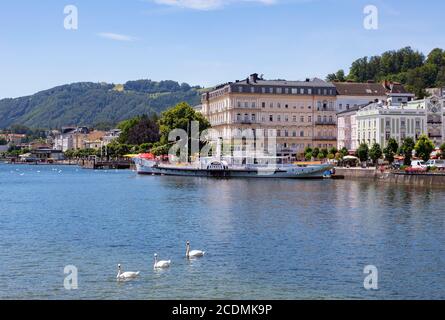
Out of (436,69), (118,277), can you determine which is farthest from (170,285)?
(436,69)

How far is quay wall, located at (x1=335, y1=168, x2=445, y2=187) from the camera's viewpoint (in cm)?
7747

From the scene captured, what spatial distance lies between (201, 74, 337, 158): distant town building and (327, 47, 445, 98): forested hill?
3303cm

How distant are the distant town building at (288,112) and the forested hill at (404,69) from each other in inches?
1300

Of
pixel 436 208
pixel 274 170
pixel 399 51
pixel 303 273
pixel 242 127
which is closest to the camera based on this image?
pixel 303 273

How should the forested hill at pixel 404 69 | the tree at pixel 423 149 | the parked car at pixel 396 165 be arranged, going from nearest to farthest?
the tree at pixel 423 149, the parked car at pixel 396 165, the forested hill at pixel 404 69

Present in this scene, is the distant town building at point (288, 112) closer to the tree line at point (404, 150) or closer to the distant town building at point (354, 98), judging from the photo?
the distant town building at point (354, 98)

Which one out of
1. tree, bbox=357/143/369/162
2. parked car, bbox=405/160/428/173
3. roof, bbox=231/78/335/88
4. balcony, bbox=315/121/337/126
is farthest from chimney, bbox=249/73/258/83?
parked car, bbox=405/160/428/173

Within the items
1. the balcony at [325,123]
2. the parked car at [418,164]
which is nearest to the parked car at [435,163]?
the parked car at [418,164]

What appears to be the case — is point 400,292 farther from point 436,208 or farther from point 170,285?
point 436,208

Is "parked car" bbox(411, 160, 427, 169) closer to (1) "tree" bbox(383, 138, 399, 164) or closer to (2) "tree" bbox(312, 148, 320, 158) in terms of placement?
(1) "tree" bbox(383, 138, 399, 164)

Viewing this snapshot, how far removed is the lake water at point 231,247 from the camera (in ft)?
84.7

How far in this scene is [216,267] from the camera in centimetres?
2941

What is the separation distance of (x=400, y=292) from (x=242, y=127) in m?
111
